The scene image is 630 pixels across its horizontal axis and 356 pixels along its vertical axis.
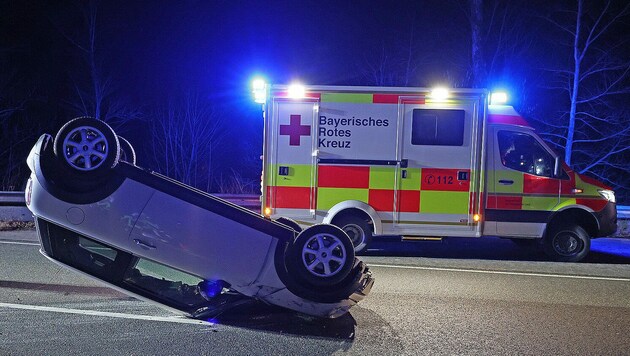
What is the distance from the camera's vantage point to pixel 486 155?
8.17 metres

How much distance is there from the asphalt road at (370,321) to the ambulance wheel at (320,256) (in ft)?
1.74

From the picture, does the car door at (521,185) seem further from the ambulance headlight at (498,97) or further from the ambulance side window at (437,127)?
the ambulance side window at (437,127)

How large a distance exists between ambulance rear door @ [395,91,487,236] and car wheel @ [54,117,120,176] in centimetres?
517

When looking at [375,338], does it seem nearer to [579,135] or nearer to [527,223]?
[527,223]

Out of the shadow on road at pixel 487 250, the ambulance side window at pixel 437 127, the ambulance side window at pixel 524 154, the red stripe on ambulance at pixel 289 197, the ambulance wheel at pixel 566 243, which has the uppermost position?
the ambulance side window at pixel 437 127

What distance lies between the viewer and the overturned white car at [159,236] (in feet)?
12.6

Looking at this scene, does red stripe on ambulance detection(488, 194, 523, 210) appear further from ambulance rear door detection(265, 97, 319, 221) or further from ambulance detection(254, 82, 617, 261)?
ambulance rear door detection(265, 97, 319, 221)

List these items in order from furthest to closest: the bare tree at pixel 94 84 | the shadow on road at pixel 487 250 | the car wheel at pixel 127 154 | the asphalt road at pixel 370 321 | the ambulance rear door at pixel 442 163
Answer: the bare tree at pixel 94 84, the shadow on road at pixel 487 250, the ambulance rear door at pixel 442 163, the car wheel at pixel 127 154, the asphalt road at pixel 370 321

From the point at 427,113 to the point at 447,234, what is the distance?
1918mm

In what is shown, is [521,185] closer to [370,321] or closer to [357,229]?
[357,229]

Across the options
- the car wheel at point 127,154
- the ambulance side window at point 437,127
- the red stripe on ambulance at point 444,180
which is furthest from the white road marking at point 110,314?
the ambulance side window at point 437,127

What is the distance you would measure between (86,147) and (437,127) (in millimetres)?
5653

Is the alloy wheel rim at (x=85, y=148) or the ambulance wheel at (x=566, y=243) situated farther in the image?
the ambulance wheel at (x=566, y=243)

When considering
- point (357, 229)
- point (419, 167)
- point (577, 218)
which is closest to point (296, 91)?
point (419, 167)
